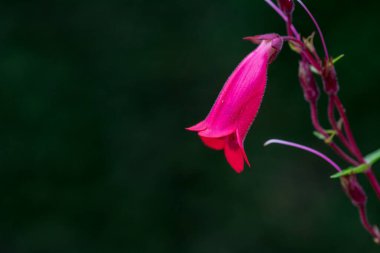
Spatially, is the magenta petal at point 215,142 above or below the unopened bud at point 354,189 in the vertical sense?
above

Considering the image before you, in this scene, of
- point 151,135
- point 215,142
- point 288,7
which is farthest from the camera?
point 151,135

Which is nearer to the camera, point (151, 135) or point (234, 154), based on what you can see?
point (234, 154)

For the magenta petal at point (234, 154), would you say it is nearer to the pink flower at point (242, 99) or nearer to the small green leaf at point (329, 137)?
the pink flower at point (242, 99)

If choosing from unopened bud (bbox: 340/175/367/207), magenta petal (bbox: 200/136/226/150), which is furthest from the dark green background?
magenta petal (bbox: 200/136/226/150)

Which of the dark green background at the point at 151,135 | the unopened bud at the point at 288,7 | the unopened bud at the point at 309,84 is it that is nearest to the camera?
the unopened bud at the point at 288,7

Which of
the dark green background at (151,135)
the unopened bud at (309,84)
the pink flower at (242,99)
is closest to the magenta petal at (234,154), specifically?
the pink flower at (242,99)

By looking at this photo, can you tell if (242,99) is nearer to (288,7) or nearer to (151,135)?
(288,7)

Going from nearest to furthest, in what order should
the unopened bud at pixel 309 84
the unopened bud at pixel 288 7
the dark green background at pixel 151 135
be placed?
1. the unopened bud at pixel 288 7
2. the unopened bud at pixel 309 84
3. the dark green background at pixel 151 135

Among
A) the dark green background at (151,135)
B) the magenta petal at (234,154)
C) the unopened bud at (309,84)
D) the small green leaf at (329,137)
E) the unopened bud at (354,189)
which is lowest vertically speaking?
the dark green background at (151,135)

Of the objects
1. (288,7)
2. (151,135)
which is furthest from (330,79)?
(151,135)
